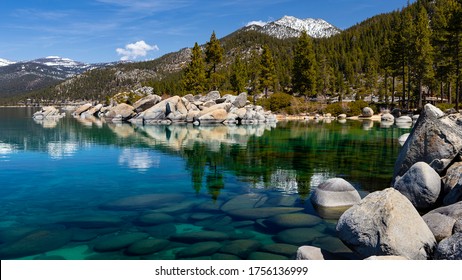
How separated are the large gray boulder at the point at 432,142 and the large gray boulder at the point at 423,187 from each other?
5.72ft

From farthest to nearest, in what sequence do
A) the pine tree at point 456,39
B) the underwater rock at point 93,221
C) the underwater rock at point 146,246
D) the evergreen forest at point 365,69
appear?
the evergreen forest at point 365,69, the pine tree at point 456,39, the underwater rock at point 93,221, the underwater rock at point 146,246

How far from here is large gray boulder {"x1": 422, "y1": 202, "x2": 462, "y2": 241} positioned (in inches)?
412

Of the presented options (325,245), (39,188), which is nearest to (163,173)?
(39,188)

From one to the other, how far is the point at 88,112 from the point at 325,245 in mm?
111877

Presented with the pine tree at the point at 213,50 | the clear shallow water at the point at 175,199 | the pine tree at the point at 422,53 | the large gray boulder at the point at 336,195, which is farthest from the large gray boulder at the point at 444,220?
the pine tree at the point at 213,50

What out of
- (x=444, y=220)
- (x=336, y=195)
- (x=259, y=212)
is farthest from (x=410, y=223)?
(x=259, y=212)

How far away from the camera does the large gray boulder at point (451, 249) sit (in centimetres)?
852

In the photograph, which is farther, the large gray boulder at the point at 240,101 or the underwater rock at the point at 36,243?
the large gray boulder at the point at 240,101

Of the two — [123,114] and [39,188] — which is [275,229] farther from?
[123,114]

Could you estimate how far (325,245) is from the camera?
1162 centimetres

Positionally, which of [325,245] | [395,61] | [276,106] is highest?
[395,61]

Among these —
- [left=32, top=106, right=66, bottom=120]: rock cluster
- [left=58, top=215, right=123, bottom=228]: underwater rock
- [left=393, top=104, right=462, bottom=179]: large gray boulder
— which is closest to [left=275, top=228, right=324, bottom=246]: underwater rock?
[left=58, top=215, right=123, bottom=228]: underwater rock

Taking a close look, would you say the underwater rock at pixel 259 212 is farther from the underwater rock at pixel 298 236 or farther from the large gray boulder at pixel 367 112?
the large gray boulder at pixel 367 112

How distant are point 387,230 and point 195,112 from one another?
208 ft
